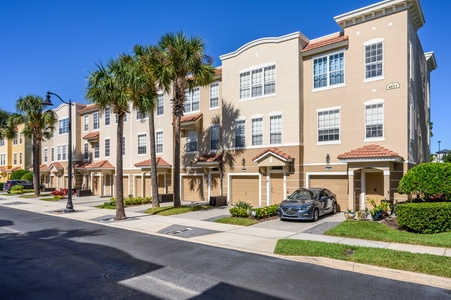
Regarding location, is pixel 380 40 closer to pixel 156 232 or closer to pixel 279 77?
pixel 279 77

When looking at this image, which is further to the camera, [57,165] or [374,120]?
[57,165]

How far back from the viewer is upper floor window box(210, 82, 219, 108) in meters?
25.9

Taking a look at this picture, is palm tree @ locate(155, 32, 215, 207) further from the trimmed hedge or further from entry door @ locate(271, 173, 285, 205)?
the trimmed hedge

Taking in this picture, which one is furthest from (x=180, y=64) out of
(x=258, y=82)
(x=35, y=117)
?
(x=35, y=117)

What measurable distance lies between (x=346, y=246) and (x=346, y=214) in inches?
224

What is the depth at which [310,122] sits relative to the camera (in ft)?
69.1

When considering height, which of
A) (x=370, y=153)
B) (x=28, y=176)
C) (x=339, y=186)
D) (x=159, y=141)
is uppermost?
(x=159, y=141)

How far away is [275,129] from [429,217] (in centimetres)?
1110

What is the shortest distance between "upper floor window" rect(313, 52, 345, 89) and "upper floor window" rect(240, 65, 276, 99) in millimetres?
2818

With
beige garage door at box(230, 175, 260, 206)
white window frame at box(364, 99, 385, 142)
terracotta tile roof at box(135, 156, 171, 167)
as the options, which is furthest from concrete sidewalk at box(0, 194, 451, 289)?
terracotta tile roof at box(135, 156, 171, 167)

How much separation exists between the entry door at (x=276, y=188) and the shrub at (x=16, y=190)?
1262 inches

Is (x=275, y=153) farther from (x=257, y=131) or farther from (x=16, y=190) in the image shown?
(x=16, y=190)

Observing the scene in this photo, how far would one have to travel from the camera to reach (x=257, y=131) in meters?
23.0

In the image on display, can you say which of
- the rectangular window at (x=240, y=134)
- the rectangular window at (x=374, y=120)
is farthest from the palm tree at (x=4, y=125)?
the rectangular window at (x=374, y=120)
